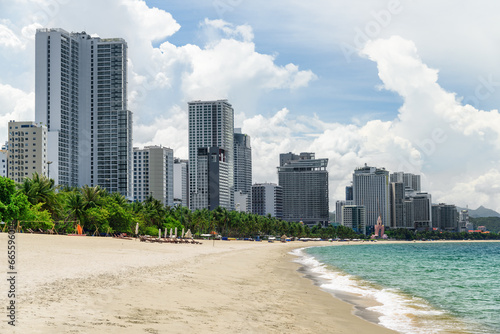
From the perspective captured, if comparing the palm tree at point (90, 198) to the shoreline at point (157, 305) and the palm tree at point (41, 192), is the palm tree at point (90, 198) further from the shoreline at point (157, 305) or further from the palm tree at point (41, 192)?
the shoreline at point (157, 305)

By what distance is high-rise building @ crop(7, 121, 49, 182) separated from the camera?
19338 cm

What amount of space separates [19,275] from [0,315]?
800 cm

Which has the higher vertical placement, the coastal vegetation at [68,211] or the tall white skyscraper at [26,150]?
the tall white skyscraper at [26,150]

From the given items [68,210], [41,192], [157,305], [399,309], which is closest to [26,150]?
[68,210]

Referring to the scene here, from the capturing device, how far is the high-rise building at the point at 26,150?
193375mm

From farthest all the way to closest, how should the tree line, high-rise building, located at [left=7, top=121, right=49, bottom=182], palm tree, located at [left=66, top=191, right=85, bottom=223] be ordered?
high-rise building, located at [left=7, top=121, right=49, bottom=182]
palm tree, located at [left=66, top=191, right=85, bottom=223]
the tree line

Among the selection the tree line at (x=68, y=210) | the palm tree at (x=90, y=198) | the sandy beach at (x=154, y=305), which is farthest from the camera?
the palm tree at (x=90, y=198)

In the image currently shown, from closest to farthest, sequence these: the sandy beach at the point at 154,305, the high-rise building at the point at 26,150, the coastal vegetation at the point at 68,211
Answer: the sandy beach at the point at 154,305 → the coastal vegetation at the point at 68,211 → the high-rise building at the point at 26,150

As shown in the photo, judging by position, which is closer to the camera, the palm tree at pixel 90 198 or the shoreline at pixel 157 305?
the shoreline at pixel 157 305

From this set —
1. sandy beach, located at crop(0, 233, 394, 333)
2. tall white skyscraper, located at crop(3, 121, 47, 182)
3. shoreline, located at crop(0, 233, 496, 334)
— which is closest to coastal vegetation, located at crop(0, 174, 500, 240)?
sandy beach, located at crop(0, 233, 394, 333)

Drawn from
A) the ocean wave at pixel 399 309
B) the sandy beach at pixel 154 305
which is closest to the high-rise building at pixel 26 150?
the sandy beach at pixel 154 305

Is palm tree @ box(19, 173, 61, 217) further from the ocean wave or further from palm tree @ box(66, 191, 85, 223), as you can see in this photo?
the ocean wave

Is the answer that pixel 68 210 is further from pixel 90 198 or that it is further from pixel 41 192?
pixel 41 192

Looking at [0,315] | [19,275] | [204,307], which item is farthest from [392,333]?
[19,275]
